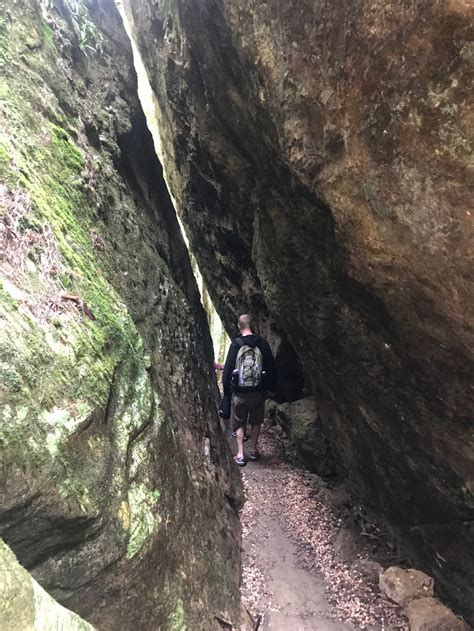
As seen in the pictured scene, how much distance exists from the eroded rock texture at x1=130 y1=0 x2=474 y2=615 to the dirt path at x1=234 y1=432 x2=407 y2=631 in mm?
732

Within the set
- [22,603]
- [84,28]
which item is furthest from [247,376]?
[84,28]

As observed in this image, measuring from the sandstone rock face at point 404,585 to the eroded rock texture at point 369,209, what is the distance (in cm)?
18

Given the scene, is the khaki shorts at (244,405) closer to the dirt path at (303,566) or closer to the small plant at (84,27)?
the dirt path at (303,566)

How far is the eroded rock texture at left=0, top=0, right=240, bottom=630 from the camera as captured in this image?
284cm

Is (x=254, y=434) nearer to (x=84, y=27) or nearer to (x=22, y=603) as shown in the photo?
(x=22, y=603)

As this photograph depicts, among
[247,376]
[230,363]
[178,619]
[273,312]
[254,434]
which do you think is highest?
[273,312]

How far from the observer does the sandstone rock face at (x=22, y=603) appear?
1811 mm

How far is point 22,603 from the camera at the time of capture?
190 cm

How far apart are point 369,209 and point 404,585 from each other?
4.46 metres

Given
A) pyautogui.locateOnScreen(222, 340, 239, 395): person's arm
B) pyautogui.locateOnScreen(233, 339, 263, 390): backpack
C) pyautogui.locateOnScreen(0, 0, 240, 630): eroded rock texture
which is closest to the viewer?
pyautogui.locateOnScreen(0, 0, 240, 630): eroded rock texture

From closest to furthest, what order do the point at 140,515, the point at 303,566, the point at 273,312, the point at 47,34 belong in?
the point at 140,515 → the point at 303,566 → the point at 47,34 → the point at 273,312

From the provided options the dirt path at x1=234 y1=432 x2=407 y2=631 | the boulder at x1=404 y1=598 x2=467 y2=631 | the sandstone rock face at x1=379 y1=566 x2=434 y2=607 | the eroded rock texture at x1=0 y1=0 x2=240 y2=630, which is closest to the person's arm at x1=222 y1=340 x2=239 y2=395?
the eroded rock texture at x1=0 y1=0 x2=240 y2=630

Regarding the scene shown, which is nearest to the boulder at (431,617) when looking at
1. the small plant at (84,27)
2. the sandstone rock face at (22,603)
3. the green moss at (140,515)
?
the green moss at (140,515)

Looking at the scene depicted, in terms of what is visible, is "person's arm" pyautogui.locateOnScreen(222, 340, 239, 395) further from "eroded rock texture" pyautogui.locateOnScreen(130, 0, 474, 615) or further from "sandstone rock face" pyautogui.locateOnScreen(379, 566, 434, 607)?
"sandstone rock face" pyautogui.locateOnScreen(379, 566, 434, 607)
